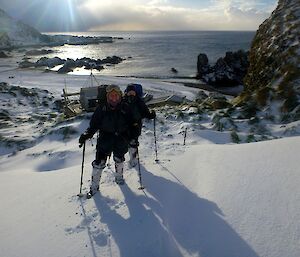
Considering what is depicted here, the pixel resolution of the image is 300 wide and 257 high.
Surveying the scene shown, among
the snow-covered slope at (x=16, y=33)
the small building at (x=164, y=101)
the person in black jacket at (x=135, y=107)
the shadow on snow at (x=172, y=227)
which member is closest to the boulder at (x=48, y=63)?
the small building at (x=164, y=101)

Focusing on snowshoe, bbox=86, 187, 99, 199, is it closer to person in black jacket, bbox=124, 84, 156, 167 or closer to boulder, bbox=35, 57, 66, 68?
person in black jacket, bbox=124, 84, 156, 167

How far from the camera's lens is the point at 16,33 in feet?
501

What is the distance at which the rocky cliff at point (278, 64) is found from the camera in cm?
1271

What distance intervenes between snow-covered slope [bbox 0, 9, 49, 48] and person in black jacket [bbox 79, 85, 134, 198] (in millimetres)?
148212

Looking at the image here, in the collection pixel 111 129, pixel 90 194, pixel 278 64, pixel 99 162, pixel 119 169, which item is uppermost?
pixel 278 64

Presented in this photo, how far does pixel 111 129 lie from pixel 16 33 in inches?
6497

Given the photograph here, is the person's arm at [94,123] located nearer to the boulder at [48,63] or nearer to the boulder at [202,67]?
the boulder at [202,67]

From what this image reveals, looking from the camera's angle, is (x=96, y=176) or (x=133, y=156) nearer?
(x=96, y=176)

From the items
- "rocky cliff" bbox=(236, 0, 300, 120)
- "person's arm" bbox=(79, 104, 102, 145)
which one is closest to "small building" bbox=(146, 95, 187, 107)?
"rocky cliff" bbox=(236, 0, 300, 120)

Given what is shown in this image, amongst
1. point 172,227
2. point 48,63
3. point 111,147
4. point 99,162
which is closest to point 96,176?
point 99,162

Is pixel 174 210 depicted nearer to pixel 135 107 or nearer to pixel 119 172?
pixel 119 172

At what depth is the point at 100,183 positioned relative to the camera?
22.5 ft

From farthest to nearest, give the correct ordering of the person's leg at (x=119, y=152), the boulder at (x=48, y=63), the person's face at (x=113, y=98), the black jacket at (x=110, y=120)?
the boulder at (x=48, y=63) < the person's leg at (x=119, y=152) < the black jacket at (x=110, y=120) < the person's face at (x=113, y=98)

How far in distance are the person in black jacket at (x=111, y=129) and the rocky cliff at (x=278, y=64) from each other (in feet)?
24.6
